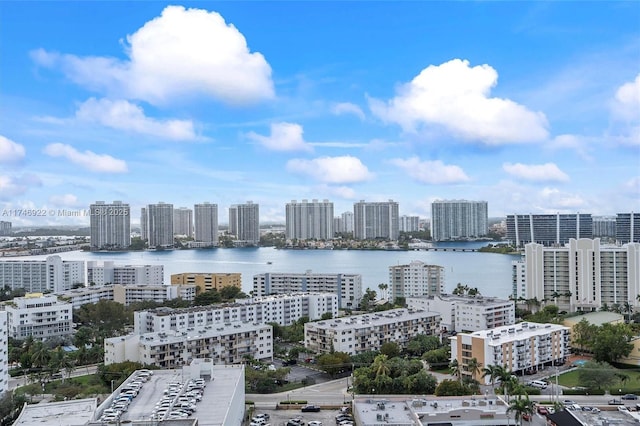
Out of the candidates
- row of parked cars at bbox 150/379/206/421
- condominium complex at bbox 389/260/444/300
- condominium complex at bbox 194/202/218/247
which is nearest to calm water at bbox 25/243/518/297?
condominium complex at bbox 194/202/218/247

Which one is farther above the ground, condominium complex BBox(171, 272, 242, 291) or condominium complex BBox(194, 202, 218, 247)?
condominium complex BBox(194, 202, 218, 247)

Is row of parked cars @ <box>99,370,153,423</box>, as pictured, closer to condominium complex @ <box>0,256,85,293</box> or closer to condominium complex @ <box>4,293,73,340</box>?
condominium complex @ <box>4,293,73,340</box>

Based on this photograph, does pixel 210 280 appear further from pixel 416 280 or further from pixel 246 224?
pixel 246 224

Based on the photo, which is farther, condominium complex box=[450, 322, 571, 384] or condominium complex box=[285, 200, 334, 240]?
condominium complex box=[285, 200, 334, 240]

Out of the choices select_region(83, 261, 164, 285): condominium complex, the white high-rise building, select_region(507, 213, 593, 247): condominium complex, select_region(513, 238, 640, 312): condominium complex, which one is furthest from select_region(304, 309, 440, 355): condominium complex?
select_region(507, 213, 593, 247): condominium complex

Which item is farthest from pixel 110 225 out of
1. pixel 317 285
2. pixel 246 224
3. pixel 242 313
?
pixel 242 313

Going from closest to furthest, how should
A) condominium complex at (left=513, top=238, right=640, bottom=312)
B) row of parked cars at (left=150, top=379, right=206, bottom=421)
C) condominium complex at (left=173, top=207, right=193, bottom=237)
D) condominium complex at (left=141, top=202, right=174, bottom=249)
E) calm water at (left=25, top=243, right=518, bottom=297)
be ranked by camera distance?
row of parked cars at (left=150, top=379, right=206, bottom=421) → condominium complex at (left=513, top=238, right=640, bottom=312) → calm water at (left=25, top=243, right=518, bottom=297) → condominium complex at (left=141, top=202, right=174, bottom=249) → condominium complex at (left=173, top=207, right=193, bottom=237)

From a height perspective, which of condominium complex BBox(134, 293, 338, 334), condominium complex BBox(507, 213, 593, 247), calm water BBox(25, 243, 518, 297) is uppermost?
condominium complex BBox(507, 213, 593, 247)

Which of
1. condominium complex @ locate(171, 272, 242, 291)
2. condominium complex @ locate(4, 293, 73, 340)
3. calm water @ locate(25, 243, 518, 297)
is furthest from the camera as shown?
calm water @ locate(25, 243, 518, 297)
